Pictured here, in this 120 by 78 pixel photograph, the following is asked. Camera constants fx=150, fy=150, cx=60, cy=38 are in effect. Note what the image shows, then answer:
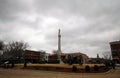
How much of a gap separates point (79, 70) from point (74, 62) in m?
12.1

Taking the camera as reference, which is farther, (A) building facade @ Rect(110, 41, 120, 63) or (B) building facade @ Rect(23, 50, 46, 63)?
(B) building facade @ Rect(23, 50, 46, 63)

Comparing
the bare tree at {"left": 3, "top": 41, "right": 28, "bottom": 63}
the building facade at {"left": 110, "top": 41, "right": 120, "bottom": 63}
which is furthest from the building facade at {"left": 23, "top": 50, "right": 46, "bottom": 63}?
the building facade at {"left": 110, "top": 41, "right": 120, "bottom": 63}

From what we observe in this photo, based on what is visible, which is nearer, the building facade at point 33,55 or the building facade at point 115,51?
the building facade at point 115,51

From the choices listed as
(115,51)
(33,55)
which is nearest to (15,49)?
(33,55)

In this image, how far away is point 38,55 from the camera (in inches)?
3573

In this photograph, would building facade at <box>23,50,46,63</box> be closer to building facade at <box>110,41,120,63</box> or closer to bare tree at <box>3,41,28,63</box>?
bare tree at <box>3,41,28,63</box>

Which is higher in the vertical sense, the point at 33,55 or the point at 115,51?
the point at 115,51

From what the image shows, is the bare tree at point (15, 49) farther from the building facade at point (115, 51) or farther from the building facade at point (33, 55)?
the building facade at point (115, 51)

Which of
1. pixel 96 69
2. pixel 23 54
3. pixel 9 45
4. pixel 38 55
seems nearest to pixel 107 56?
pixel 38 55

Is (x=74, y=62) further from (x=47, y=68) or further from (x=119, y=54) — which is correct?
(x=119, y=54)

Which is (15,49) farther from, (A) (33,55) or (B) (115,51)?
(B) (115,51)

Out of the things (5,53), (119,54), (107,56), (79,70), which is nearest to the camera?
(79,70)

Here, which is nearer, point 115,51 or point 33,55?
point 115,51

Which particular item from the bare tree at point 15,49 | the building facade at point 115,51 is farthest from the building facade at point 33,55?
the building facade at point 115,51
